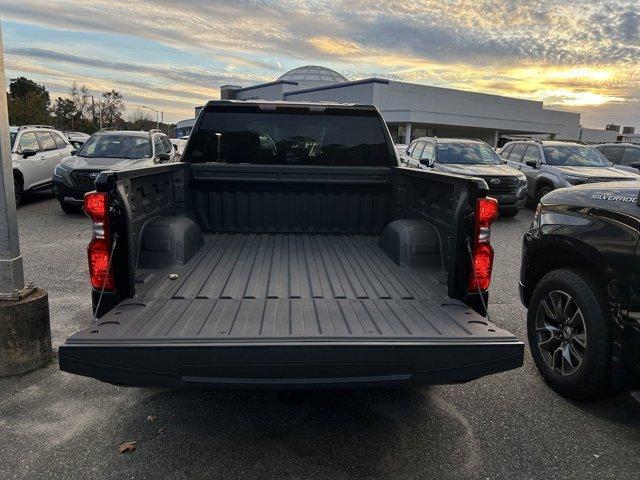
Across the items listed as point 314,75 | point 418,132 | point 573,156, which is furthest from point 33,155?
point 314,75

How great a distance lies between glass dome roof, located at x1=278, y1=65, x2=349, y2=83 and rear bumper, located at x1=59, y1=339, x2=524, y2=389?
65.4m

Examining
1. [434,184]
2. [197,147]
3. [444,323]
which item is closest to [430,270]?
[434,184]

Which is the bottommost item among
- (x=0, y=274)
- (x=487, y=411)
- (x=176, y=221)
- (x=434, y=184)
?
(x=487, y=411)

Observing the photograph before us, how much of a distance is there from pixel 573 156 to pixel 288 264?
11.9m

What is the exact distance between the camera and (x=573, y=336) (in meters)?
3.48

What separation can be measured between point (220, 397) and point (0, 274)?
2.01 m

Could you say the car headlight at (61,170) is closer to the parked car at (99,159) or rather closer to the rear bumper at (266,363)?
the parked car at (99,159)

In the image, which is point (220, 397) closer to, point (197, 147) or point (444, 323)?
point (444, 323)

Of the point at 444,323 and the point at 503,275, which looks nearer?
the point at 444,323

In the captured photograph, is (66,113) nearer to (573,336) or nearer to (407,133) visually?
(407,133)

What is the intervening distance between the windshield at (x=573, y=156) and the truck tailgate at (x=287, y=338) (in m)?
11.4

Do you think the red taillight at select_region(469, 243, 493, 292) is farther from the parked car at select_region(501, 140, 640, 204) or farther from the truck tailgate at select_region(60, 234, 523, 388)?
the parked car at select_region(501, 140, 640, 204)

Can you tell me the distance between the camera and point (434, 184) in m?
3.63

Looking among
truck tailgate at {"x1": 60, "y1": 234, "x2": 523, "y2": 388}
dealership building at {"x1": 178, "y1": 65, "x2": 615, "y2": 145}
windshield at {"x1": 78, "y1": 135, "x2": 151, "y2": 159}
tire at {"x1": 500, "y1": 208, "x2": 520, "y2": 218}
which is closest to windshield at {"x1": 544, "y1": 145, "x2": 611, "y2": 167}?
tire at {"x1": 500, "y1": 208, "x2": 520, "y2": 218}
